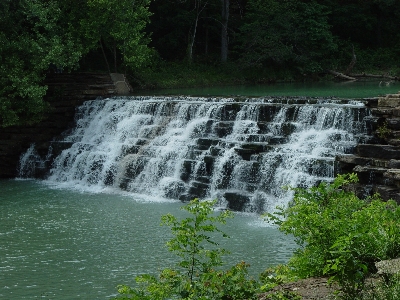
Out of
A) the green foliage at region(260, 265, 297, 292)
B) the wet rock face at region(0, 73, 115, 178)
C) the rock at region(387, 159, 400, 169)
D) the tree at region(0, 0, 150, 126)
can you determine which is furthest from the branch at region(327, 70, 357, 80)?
the green foliage at region(260, 265, 297, 292)

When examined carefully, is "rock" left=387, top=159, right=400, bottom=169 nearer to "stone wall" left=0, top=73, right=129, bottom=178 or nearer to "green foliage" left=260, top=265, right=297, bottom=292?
"green foliage" left=260, top=265, right=297, bottom=292

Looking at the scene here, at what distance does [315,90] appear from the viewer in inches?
1049

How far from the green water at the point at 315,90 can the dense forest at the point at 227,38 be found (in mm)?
2218

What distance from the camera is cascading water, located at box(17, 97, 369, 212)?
15.8 metres

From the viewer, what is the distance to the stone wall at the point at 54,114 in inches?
829

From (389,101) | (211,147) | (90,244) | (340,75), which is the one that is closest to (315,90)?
(340,75)

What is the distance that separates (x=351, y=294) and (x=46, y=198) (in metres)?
12.6

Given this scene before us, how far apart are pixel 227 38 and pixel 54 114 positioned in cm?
1578

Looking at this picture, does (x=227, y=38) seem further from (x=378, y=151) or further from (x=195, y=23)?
(x=378, y=151)

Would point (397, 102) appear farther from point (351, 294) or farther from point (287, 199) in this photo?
point (351, 294)

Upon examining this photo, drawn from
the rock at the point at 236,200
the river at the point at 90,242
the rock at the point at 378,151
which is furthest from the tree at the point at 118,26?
the rock at the point at 378,151

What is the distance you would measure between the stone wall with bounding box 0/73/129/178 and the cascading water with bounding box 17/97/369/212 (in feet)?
2.47

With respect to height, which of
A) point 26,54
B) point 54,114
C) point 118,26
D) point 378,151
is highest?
point 118,26

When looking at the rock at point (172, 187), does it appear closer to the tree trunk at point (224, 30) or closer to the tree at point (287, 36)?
the tree at point (287, 36)
